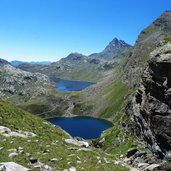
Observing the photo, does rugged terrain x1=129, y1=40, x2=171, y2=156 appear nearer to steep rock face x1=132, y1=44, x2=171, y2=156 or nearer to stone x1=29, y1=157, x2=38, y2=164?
steep rock face x1=132, y1=44, x2=171, y2=156

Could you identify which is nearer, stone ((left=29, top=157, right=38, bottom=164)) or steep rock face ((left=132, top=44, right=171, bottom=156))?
stone ((left=29, top=157, right=38, bottom=164))

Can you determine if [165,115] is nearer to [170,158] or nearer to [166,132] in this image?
[166,132]

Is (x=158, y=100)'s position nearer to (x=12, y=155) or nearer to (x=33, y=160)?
(x=33, y=160)

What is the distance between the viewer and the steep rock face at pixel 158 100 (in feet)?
201

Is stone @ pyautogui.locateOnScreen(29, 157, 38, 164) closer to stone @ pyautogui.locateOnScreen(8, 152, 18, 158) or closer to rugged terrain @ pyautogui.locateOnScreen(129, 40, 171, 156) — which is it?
stone @ pyautogui.locateOnScreen(8, 152, 18, 158)

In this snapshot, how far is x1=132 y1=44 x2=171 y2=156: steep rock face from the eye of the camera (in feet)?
201

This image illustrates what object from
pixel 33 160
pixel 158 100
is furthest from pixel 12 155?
pixel 158 100

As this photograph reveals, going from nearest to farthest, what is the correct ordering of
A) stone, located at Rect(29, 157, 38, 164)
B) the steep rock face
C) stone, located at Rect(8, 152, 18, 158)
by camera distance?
stone, located at Rect(29, 157, 38, 164), stone, located at Rect(8, 152, 18, 158), the steep rock face

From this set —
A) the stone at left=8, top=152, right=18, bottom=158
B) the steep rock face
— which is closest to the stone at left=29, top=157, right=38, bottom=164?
the stone at left=8, top=152, right=18, bottom=158

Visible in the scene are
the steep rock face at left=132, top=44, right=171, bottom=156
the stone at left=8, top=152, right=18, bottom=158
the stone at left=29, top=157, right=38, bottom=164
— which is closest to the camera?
the stone at left=29, top=157, right=38, bottom=164

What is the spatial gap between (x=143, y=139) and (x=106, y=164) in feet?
186

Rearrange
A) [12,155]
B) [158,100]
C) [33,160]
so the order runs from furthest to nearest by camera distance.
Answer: [158,100]
[12,155]
[33,160]

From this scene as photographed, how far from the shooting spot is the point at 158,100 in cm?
6581

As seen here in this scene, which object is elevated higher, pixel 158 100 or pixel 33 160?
pixel 158 100
